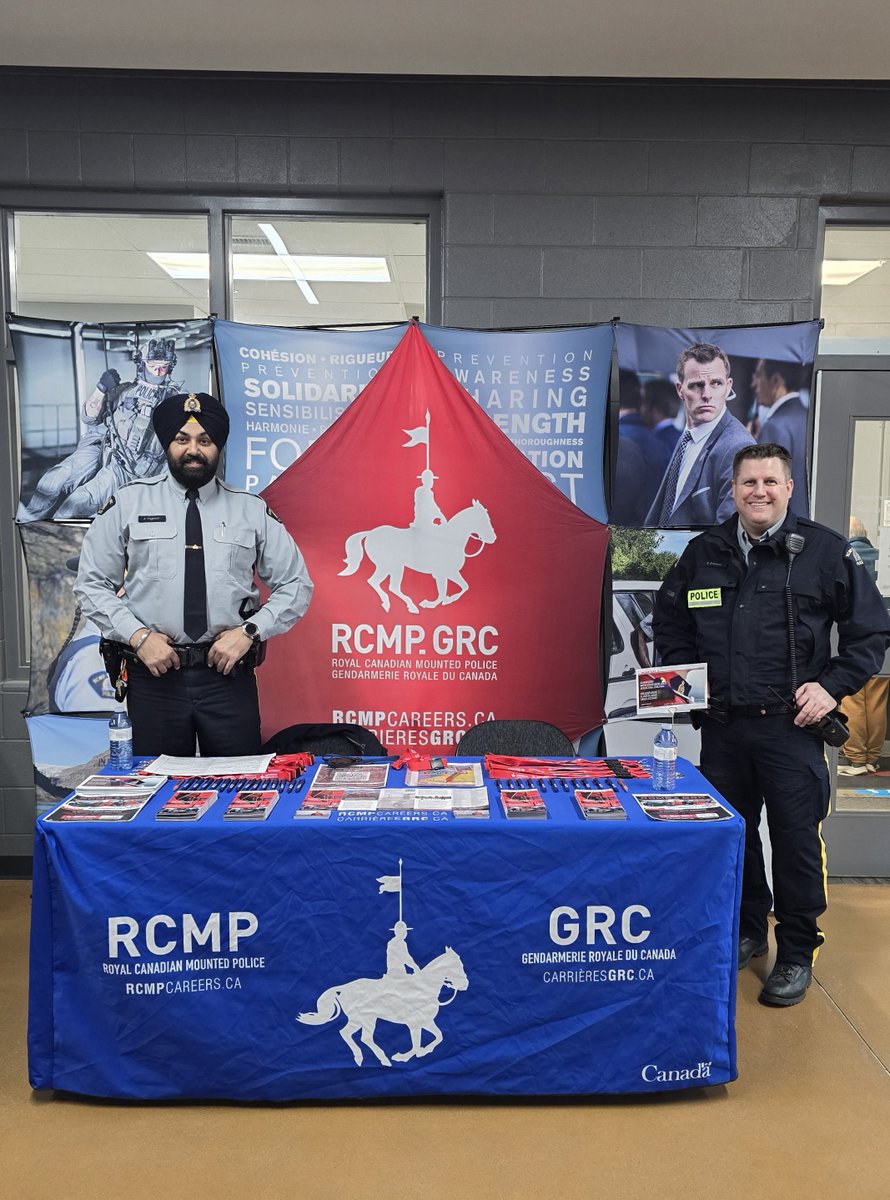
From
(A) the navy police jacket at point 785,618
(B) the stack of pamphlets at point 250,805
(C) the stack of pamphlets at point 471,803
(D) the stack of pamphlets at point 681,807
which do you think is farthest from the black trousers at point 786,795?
(B) the stack of pamphlets at point 250,805

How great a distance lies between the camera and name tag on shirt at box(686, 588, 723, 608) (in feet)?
8.52

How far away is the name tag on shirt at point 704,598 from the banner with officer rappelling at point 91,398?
1.92 metres

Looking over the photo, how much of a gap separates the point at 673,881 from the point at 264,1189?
1.11m

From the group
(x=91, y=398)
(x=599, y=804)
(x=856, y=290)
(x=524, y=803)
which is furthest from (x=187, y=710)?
(x=856, y=290)

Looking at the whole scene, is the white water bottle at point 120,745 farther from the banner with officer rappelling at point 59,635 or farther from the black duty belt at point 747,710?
the black duty belt at point 747,710

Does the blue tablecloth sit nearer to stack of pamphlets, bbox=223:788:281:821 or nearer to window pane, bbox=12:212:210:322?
stack of pamphlets, bbox=223:788:281:821

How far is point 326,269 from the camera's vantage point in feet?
11.4

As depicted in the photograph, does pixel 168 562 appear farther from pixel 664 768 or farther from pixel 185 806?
pixel 664 768

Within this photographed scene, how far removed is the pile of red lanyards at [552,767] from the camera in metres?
2.34

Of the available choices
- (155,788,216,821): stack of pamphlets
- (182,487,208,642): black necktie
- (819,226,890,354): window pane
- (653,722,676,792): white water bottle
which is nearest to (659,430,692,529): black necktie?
(819,226,890,354): window pane

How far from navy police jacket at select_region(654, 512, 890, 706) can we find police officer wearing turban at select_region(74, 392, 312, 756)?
1.34m

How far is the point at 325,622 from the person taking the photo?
3.17 m

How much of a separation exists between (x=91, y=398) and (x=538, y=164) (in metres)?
1.92

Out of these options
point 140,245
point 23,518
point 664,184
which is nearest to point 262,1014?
point 23,518
